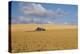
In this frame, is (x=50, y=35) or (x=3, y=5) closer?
(x=3, y=5)

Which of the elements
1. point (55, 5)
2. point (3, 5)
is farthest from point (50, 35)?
point (3, 5)

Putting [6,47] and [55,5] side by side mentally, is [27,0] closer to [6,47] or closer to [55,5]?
[55,5]

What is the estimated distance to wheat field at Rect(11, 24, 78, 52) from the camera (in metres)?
1.53

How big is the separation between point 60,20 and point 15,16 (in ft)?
1.48

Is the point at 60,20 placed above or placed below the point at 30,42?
above

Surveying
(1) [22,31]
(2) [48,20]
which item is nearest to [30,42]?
(1) [22,31]

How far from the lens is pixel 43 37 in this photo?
5.27 ft

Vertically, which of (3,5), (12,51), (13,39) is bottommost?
(12,51)

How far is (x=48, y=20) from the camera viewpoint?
64.0 inches

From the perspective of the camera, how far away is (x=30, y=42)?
5.14 ft

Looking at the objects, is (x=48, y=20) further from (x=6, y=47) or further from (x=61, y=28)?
(x=6, y=47)

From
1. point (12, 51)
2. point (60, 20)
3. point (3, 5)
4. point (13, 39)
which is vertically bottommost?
point (12, 51)

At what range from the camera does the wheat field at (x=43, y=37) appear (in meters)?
1.53

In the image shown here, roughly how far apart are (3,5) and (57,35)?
0.59 meters
